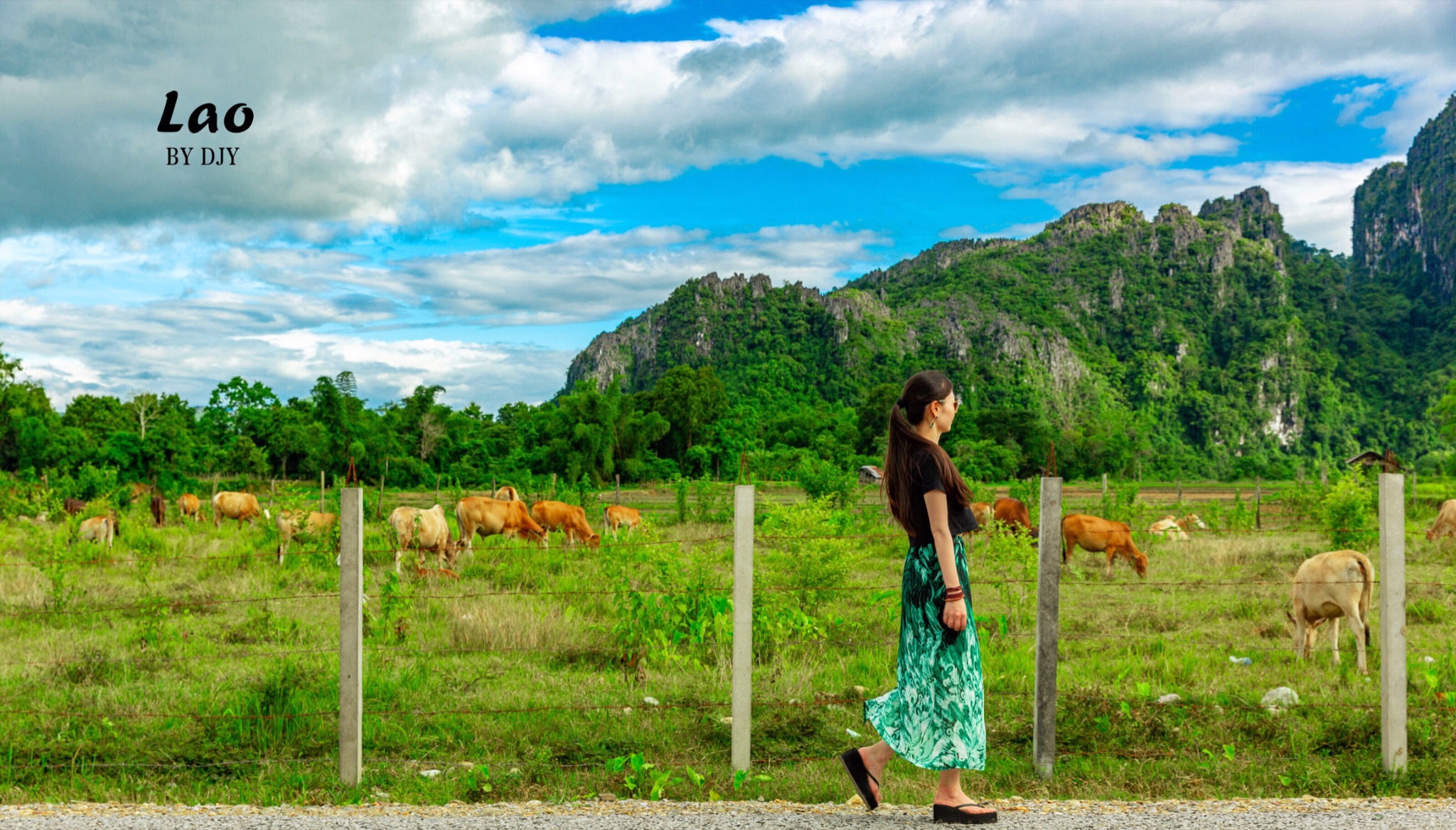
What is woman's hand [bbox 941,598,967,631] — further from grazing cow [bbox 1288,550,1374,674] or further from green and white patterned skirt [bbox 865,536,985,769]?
grazing cow [bbox 1288,550,1374,674]

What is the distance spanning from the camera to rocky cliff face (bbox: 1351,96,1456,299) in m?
145

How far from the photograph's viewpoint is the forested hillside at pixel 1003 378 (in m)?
42.9

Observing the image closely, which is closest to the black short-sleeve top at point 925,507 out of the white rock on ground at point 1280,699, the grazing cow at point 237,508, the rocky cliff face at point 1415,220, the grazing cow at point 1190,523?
the white rock on ground at point 1280,699

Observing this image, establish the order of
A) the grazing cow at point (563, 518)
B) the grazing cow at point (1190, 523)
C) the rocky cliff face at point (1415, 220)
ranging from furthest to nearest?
1. the rocky cliff face at point (1415, 220)
2. the grazing cow at point (1190, 523)
3. the grazing cow at point (563, 518)

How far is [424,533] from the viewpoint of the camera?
13117mm

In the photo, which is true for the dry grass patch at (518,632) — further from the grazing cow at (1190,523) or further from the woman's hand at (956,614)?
the grazing cow at (1190,523)

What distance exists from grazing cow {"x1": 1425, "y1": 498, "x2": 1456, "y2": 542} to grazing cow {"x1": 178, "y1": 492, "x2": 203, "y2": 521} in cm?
2538

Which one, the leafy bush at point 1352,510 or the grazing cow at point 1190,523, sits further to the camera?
the grazing cow at point 1190,523

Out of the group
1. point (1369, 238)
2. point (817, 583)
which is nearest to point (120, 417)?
point (817, 583)

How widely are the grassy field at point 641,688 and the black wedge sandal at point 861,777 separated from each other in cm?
45

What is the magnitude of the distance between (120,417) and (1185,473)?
266 feet

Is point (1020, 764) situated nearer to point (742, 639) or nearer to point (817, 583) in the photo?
point (742, 639)

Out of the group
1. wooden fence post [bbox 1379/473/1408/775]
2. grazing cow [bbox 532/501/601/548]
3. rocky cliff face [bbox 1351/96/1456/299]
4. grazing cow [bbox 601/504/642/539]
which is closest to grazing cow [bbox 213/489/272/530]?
grazing cow [bbox 532/501/601/548]

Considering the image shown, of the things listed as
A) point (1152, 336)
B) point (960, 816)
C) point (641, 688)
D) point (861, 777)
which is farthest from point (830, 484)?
point (1152, 336)
